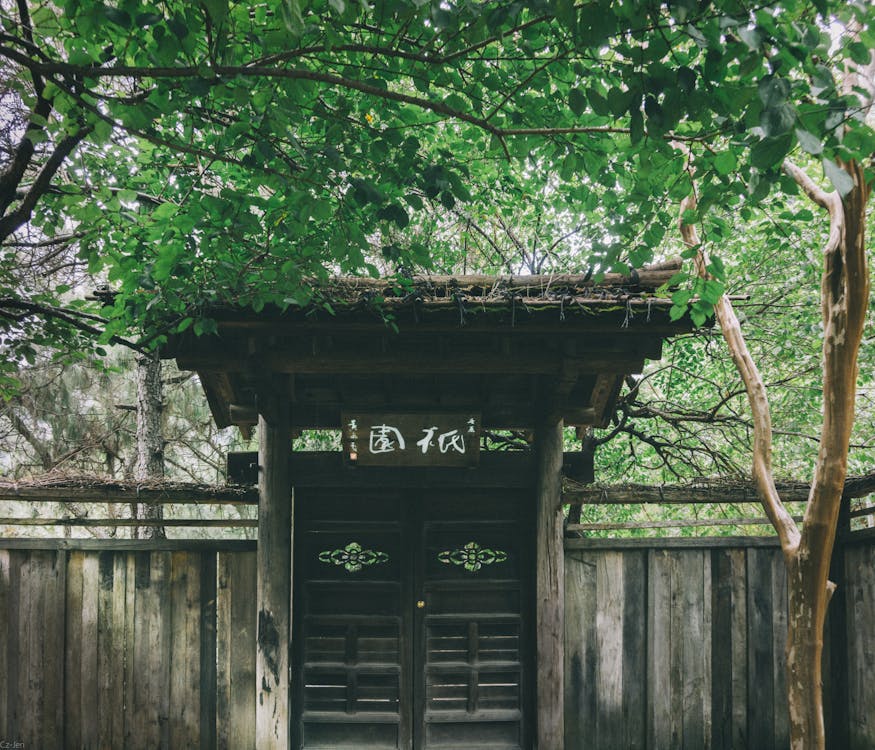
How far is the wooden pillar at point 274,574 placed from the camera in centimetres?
572

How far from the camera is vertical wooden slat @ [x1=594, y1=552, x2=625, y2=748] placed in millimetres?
6195

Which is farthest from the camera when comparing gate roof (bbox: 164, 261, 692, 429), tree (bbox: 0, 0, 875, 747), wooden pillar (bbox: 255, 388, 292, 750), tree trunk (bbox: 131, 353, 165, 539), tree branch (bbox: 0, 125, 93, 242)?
tree trunk (bbox: 131, 353, 165, 539)

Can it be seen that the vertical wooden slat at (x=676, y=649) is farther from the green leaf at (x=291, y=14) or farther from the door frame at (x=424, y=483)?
the green leaf at (x=291, y=14)

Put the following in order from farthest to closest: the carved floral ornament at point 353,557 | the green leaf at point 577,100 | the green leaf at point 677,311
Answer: the carved floral ornament at point 353,557 → the green leaf at point 677,311 → the green leaf at point 577,100

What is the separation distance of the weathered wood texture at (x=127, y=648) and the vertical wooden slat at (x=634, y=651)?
303 cm

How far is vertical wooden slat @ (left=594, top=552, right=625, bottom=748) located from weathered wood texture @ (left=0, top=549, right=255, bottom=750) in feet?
9.23

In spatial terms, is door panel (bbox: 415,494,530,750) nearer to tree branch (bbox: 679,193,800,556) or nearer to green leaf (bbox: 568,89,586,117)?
tree branch (bbox: 679,193,800,556)

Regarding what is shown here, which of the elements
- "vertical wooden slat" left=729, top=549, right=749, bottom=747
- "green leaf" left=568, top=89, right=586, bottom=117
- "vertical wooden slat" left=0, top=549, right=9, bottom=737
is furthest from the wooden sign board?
"green leaf" left=568, top=89, right=586, bottom=117

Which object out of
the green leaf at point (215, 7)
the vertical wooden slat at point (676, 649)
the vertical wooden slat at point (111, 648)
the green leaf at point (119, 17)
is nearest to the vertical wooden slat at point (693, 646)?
the vertical wooden slat at point (676, 649)

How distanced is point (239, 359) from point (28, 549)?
8.32 ft

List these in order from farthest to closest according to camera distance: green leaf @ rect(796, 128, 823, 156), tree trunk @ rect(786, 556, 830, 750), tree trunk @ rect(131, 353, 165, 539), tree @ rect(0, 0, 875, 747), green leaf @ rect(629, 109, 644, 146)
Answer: tree trunk @ rect(131, 353, 165, 539) → tree trunk @ rect(786, 556, 830, 750) → green leaf @ rect(629, 109, 644, 146) → tree @ rect(0, 0, 875, 747) → green leaf @ rect(796, 128, 823, 156)

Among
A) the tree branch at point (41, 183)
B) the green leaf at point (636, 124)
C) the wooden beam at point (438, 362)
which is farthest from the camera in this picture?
the wooden beam at point (438, 362)

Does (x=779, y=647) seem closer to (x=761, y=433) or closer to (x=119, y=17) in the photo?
(x=761, y=433)

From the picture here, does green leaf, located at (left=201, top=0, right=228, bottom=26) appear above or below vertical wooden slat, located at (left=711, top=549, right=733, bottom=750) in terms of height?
above
